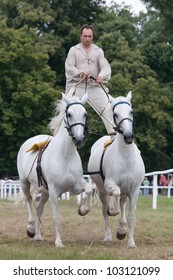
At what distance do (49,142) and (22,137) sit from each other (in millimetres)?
33630

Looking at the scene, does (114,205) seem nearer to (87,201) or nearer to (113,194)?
(113,194)

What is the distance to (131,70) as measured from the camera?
50469 millimetres

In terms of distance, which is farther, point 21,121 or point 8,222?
point 21,121

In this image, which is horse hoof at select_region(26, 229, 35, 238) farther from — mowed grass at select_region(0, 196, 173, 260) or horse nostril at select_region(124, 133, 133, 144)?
horse nostril at select_region(124, 133, 133, 144)

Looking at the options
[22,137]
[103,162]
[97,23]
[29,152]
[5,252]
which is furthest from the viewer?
[97,23]

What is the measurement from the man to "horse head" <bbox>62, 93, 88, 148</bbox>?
4.15ft

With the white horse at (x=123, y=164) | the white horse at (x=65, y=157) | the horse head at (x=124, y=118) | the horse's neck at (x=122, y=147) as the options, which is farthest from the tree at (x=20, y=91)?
the horse head at (x=124, y=118)

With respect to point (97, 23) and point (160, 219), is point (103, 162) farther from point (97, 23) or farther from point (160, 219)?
point (97, 23)

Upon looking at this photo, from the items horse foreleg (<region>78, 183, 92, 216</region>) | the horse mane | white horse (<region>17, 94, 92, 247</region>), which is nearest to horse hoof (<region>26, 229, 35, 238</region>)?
white horse (<region>17, 94, 92, 247</region>)

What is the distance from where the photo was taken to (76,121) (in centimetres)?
1042

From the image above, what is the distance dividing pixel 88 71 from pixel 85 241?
3031 mm

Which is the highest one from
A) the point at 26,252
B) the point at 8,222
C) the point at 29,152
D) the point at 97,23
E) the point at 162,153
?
the point at 97,23

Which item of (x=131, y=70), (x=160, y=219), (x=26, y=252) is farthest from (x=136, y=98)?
(x=26, y=252)

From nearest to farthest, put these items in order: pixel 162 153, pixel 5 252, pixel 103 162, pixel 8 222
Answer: pixel 5 252
pixel 103 162
pixel 8 222
pixel 162 153
